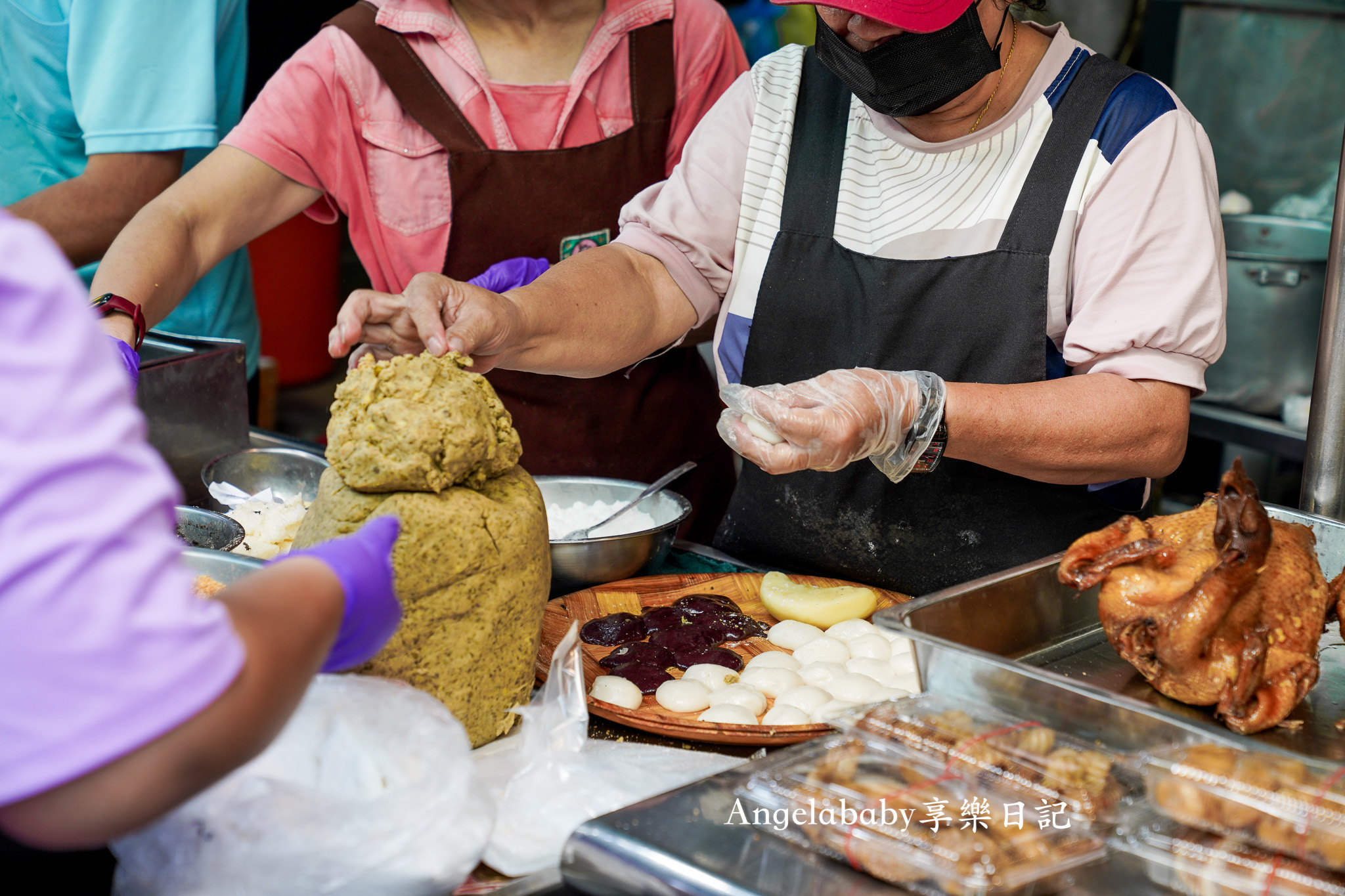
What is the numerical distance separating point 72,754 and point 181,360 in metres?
1.77

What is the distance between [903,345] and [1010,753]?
3.38 ft

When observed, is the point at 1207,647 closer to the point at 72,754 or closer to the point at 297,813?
the point at 297,813

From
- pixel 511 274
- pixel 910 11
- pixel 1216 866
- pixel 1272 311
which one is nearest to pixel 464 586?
pixel 1216 866

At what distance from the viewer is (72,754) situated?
726mm

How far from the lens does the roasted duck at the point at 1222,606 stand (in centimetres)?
131

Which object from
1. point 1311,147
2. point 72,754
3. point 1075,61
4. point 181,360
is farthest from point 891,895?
point 1311,147

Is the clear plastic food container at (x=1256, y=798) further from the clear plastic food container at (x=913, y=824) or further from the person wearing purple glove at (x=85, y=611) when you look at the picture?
the person wearing purple glove at (x=85, y=611)

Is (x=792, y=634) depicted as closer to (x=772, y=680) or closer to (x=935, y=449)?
(x=772, y=680)

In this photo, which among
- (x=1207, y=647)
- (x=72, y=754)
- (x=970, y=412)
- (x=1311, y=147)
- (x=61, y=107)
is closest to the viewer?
(x=72, y=754)

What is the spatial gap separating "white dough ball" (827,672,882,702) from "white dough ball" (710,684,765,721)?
10cm

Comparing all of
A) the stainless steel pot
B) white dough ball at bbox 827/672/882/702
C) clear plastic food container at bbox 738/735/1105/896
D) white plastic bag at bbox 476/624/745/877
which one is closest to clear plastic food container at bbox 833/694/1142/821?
clear plastic food container at bbox 738/735/1105/896

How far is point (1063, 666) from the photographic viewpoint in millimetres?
1475

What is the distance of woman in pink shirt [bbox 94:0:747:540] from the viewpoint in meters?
2.57

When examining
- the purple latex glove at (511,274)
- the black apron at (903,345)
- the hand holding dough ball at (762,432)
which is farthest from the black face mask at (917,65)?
the purple latex glove at (511,274)
